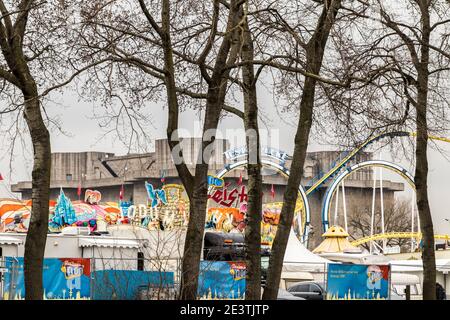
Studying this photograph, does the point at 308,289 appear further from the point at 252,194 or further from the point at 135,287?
the point at 135,287

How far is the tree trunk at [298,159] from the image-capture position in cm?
1892

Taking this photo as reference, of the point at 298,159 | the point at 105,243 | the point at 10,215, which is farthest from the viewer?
the point at 10,215

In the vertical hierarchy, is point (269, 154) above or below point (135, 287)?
above

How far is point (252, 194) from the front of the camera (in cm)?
1884

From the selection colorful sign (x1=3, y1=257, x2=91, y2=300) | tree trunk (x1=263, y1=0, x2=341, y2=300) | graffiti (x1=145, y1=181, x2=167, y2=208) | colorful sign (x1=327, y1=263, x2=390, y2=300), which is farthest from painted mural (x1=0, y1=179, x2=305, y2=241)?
tree trunk (x1=263, y1=0, x2=341, y2=300)

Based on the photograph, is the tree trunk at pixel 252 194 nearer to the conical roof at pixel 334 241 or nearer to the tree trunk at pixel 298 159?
the tree trunk at pixel 298 159

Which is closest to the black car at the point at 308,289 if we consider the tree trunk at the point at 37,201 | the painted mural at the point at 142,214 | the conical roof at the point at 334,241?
the painted mural at the point at 142,214

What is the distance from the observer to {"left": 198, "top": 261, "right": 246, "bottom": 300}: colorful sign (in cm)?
2555

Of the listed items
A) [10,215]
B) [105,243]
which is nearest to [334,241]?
[10,215]

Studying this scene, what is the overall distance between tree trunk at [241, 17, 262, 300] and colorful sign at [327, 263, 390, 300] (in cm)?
977

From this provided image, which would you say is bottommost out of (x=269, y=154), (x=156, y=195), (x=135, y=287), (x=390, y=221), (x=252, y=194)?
(x=135, y=287)

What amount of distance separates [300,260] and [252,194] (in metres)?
26.1
